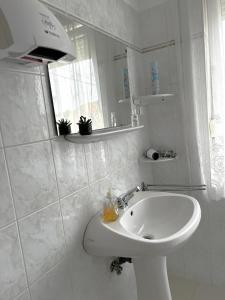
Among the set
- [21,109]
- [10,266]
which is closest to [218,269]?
[10,266]

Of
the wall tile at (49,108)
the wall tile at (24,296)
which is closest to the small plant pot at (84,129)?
the wall tile at (49,108)

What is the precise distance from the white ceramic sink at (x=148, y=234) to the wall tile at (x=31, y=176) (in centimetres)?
33

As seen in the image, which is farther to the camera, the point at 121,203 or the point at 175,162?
the point at 175,162

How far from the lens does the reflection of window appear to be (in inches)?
42.5

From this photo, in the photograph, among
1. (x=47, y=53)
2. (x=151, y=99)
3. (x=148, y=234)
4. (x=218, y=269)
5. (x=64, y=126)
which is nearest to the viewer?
(x=47, y=53)

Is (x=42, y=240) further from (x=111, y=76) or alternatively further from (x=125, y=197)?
(x=111, y=76)

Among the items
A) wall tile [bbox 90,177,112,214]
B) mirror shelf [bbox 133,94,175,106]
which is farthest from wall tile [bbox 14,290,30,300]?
mirror shelf [bbox 133,94,175,106]

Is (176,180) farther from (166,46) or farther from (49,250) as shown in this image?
(49,250)

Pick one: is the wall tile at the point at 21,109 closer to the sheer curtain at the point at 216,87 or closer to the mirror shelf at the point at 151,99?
the mirror shelf at the point at 151,99

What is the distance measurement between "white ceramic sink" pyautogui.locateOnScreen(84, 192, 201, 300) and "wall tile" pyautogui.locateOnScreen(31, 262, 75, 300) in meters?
0.17

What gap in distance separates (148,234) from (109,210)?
13.5 inches

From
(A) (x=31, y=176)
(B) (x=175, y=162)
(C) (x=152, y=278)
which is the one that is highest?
(A) (x=31, y=176)

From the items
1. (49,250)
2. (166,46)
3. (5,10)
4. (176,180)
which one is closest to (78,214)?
(49,250)

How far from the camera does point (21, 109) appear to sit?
0.91m
